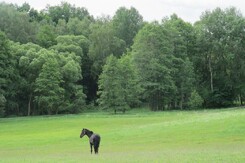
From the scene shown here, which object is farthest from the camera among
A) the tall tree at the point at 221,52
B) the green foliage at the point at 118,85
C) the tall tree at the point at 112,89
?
the tall tree at the point at 221,52

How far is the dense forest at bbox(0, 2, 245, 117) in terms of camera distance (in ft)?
275

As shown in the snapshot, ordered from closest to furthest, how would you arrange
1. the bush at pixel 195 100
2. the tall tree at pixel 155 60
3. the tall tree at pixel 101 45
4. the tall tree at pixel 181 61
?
the bush at pixel 195 100 → the tall tree at pixel 155 60 → the tall tree at pixel 181 61 → the tall tree at pixel 101 45

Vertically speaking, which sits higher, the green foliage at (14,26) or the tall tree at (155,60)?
the green foliage at (14,26)

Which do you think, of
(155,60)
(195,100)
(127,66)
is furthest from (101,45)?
(195,100)

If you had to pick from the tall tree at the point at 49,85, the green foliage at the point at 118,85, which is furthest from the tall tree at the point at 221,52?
the tall tree at the point at 49,85

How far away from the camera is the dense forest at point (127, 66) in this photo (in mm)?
83688

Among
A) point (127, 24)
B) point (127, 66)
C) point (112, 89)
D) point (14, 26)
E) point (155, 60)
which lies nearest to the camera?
point (112, 89)

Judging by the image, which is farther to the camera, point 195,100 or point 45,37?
point 45,37

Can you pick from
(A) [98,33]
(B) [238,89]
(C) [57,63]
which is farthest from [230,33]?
(C) [57,63]

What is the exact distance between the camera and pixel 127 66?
84.9 metres

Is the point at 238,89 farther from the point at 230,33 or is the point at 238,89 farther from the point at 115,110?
the point at 115,110

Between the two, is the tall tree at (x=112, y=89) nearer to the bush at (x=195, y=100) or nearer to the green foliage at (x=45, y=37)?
the bush at (x=195, y=100)

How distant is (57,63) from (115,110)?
15.3 metres

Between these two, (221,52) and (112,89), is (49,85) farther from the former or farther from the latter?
(221,52)
